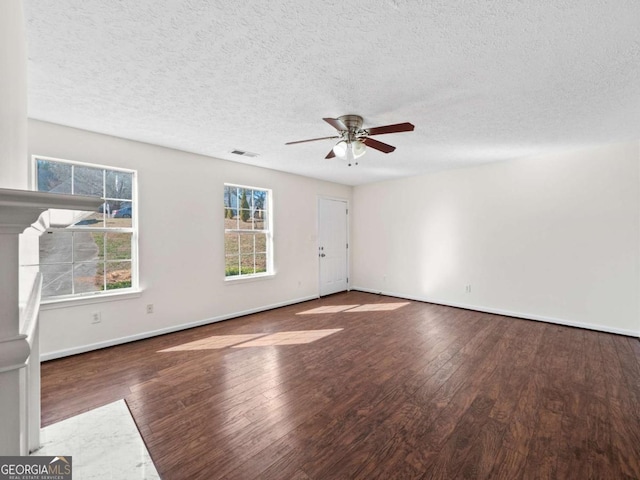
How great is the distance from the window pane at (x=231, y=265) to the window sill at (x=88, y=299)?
1.25m

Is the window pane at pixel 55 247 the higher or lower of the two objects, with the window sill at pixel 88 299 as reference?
higher

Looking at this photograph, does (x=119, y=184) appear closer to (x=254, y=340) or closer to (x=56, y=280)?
(x=56, y=280)

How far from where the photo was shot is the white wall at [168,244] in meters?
3.10

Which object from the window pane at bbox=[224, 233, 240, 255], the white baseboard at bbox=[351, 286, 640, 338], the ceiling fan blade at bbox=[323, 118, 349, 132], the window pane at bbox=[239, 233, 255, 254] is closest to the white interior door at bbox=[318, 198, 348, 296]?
the white baseboard at bbox=[351, 286, 640, 338]

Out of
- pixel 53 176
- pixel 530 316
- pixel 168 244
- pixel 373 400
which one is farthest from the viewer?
pixel 530 316

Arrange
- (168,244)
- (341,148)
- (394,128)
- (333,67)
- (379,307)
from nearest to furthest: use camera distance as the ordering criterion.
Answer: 1. (333,67)
2. (394,128)
3. (341,148)
4. (168,244)
5. (379,307)

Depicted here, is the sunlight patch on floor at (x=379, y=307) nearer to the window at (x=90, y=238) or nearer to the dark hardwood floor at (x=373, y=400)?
the dark hardwood floor at (x=373, y=400)

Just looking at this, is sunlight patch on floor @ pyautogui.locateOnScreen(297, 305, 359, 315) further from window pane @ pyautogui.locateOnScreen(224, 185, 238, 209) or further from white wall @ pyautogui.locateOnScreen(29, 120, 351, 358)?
window pane @ pyautogui.locateOnScreen(224, 185, 238, 209)

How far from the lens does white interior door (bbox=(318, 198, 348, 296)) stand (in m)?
6.06

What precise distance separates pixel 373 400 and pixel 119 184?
367cm

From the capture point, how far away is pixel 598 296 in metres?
3.81

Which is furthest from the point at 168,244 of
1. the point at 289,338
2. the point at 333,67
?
the point at 333,67

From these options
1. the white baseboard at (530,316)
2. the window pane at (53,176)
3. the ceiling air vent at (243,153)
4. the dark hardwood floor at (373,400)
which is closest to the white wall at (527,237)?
the white baseboard at (530,316)

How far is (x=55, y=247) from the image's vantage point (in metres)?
3.09
